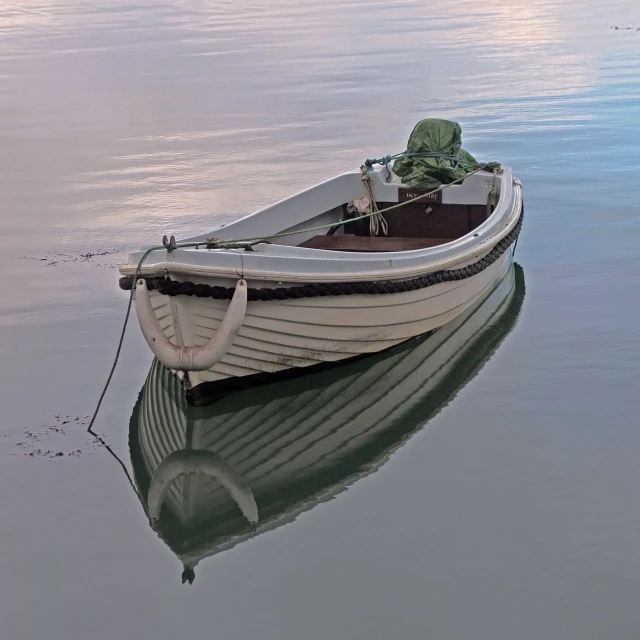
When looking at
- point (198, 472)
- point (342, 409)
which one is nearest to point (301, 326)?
point (342, 409)

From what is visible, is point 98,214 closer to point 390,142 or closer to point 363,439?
point 390,142

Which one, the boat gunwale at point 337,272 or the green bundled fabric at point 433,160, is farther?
the green bundled fabric at point 433,160

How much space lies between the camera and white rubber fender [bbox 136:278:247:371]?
22.5 ft

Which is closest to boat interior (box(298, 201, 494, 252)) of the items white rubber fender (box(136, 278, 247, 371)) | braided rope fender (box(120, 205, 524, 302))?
braided rope fender (box(120, 205, 524, 302))

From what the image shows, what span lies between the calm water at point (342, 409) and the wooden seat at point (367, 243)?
0.85 meters

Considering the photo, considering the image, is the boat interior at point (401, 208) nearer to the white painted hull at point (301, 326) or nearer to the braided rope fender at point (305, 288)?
the braided rope fender at point (305, 288)

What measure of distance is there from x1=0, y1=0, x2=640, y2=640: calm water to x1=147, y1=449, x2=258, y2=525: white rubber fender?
9cm

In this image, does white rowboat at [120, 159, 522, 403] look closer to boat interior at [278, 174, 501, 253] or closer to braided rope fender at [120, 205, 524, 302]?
braided rope fender at [120, 205, 524, 302]

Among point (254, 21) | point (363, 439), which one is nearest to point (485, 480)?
point (363, 439)

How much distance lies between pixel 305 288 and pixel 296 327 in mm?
318

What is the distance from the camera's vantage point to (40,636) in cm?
503

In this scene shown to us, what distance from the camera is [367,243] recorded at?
29.7 feet

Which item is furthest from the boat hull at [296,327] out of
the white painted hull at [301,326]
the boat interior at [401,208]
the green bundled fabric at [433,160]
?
the green bundled fabric at [433,160]

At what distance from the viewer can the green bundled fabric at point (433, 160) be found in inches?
391
